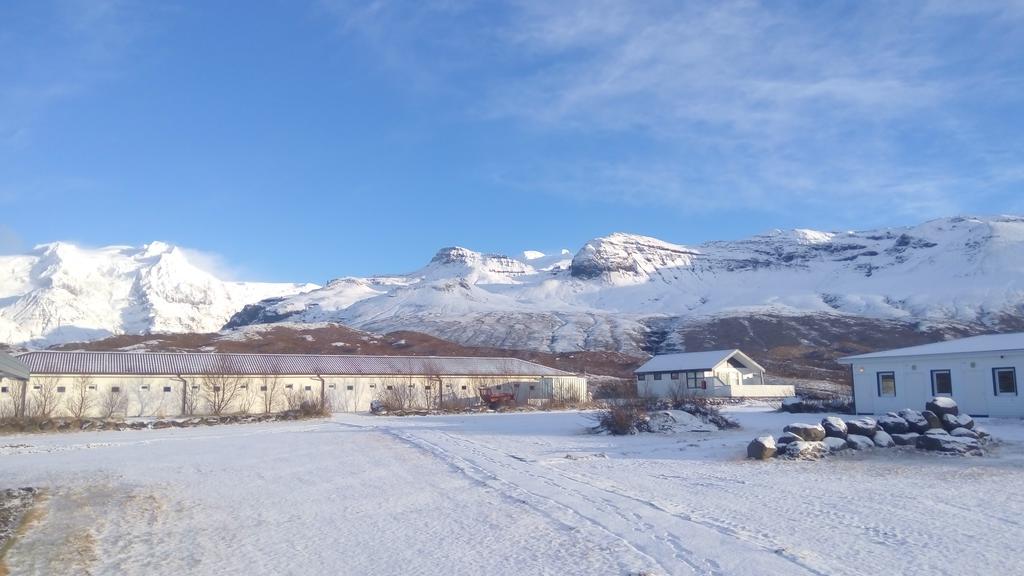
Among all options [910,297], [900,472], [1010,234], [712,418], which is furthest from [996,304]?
[900,472]

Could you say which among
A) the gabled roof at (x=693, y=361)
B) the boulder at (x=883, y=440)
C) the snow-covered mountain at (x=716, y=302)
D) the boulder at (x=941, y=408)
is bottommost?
the boulder at (x=883, y=440)

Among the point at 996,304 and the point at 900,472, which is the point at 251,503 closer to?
the point at 900,472

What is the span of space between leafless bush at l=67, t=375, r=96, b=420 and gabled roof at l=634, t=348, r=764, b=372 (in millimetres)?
33786

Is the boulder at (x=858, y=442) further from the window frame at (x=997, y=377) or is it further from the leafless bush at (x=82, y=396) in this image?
the leafless bush at (x=82, y=396)

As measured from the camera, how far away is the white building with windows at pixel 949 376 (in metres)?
27.0

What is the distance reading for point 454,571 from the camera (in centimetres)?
800

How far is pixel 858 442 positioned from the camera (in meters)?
17.8

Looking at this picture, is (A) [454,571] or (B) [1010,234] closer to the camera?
(A) [454,571]

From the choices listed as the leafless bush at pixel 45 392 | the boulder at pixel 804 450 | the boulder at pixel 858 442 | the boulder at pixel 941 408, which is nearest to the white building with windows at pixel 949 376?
the boulder at pixel 941 408

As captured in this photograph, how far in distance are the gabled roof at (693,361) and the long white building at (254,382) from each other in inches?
222

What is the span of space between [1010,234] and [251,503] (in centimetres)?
20306

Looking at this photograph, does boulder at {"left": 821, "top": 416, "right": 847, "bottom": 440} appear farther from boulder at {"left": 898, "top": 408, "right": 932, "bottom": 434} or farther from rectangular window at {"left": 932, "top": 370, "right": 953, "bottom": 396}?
rectangular window at {"left": 932, "top": 370, "right": 953, "bottom": 396}

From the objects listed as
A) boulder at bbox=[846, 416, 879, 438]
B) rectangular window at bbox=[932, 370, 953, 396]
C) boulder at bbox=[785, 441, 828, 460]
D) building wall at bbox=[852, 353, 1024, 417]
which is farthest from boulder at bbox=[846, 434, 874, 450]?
rectangular window at bbox=[932, 370, 953, 396]

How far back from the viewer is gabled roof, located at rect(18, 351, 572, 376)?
40.5 m
